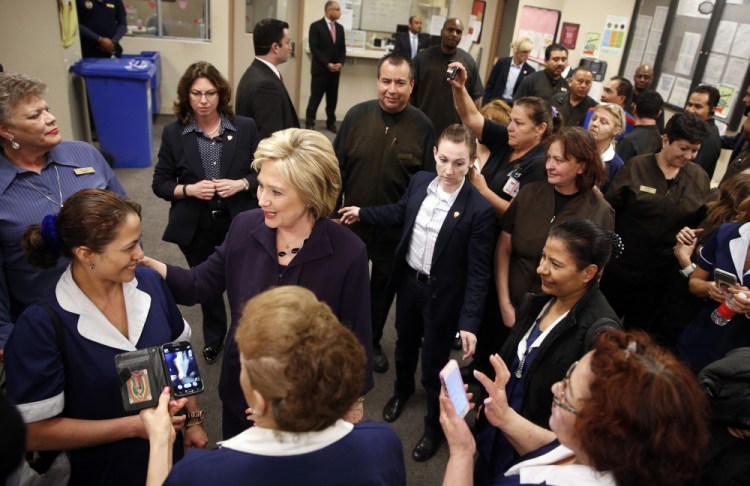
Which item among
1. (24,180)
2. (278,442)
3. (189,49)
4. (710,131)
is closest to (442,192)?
(278,442)

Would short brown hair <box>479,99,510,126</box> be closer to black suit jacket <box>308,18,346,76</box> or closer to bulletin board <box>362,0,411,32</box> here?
black suit jacket <box>308,18,346,76</box>

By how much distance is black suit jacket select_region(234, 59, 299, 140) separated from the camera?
3324 mm

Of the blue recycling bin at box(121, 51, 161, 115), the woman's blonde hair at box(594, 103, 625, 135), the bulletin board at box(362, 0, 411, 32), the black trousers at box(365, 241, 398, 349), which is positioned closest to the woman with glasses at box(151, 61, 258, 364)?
the black trousers at box(365, 241, 398, 349)

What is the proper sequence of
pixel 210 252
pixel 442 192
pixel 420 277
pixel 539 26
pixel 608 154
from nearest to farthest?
pixel 442 192, pixel 420 277, pixel 210 252, pixel 608 154, pixel 539 26

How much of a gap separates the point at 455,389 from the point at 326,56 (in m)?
6.62

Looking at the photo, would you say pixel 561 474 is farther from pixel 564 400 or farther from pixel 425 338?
pixel 425 338

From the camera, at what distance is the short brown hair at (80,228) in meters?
1.52

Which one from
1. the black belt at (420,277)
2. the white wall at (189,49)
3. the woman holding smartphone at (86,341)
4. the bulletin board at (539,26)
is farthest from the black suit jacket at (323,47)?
the woman holding smartphone at (86,341)

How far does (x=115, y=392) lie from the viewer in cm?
156

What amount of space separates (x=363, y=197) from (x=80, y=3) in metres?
4.84

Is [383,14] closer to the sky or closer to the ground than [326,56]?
closer to the sky

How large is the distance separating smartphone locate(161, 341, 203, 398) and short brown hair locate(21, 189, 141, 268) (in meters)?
0.37

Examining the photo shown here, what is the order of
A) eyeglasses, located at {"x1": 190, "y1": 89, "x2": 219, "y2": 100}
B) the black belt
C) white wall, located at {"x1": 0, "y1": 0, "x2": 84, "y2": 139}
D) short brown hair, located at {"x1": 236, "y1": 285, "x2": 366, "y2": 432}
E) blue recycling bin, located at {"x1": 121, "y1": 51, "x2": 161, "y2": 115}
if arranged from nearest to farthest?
short brown hair, located at {"x1": 236, "y1": 285, "x2": 366, "y2": 432} → the black belt → eyeglasses, located at {"x1": 190, "y1": 89, "x2": 219, "y2": 100} → white wall, located at {"x1": 0, "y1": 0, "x2": 84, "y2": 139} → blue recycling bin, located at {"x1": 121, "y1": 51, "x2": 161, "y2": 115}

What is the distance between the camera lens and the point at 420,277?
8.52 feet
